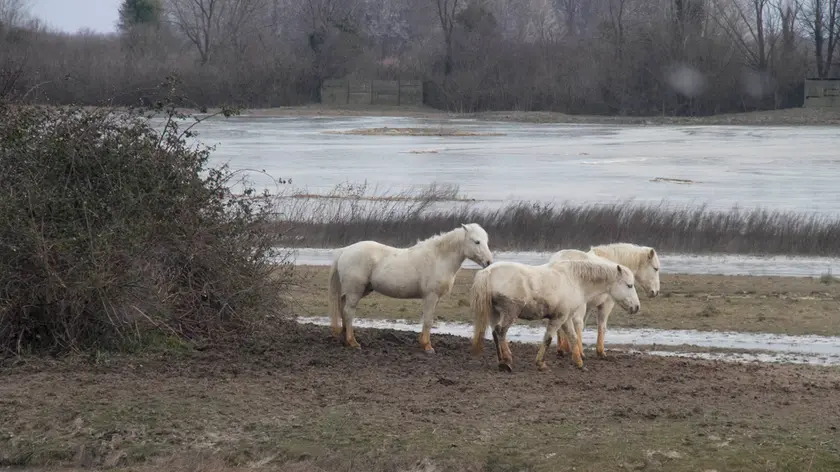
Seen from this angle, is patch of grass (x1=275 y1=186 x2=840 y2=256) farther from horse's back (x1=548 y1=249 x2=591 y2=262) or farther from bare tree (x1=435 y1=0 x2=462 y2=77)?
bare tree (x1=435 y1=0 x2=462 y2=77)

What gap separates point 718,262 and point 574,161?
21313 millimetres

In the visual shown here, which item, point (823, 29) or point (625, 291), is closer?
point (625, 291)

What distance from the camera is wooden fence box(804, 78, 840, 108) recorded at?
7125 cm

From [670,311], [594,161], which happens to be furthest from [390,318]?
[594,161]

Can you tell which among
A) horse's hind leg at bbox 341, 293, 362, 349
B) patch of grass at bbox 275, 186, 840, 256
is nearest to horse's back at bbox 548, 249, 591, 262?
horse's hind leg at bbox 341, 293, 362, 349

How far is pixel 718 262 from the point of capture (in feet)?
76.3

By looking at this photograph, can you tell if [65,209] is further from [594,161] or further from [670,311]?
[594,161]

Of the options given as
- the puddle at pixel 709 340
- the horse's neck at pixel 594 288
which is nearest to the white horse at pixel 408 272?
the horse's neck at pixel 594 288

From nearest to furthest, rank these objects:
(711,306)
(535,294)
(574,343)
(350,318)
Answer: (535,294) → (574,343) → (350,318) → (711,306)

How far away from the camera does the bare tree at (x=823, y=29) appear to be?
76.6 metres

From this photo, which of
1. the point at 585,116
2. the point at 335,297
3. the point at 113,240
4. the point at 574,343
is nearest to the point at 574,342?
the point at 574,343

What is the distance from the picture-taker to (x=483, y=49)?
8456cm

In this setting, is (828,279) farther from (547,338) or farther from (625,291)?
(547,338)

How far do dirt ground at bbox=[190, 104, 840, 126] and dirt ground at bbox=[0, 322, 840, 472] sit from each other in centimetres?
5952
